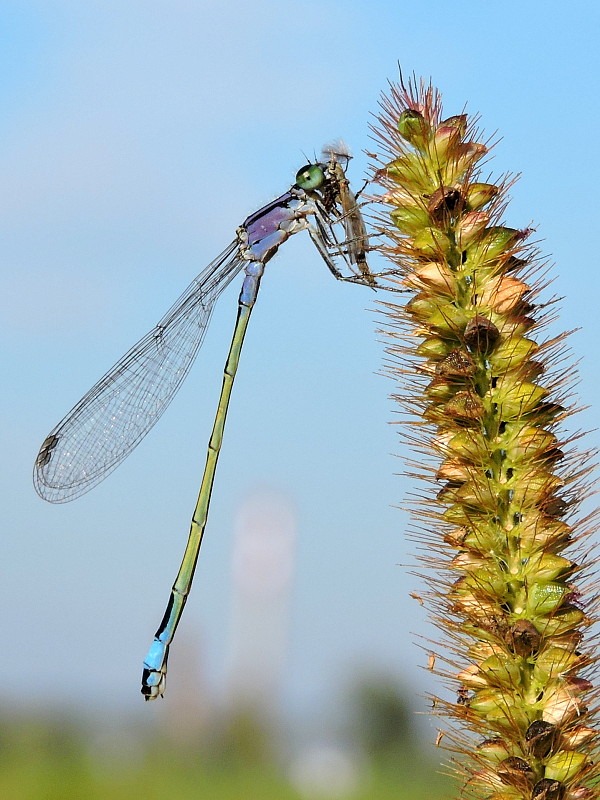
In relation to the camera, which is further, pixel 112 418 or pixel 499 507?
pixel 112 418

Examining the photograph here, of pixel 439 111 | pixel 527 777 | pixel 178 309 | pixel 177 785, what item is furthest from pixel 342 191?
pixel 177 785

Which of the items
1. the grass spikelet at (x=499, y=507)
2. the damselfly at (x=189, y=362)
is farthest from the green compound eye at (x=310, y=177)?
the grass spikelet at (x=499, y=507)

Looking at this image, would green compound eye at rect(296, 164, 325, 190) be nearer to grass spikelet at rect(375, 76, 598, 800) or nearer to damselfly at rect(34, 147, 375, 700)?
damselfly at rect(34, 147, 375, 700)

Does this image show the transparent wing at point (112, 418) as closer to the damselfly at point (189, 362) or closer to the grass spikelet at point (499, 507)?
the damselfly at point (189, 362)

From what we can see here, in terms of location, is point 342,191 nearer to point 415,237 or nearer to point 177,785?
point 415,237

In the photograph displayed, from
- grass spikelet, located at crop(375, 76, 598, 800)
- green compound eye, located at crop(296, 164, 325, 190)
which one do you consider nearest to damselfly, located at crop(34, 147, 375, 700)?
green compound eye, located at crop(296, 164, 325, 190)

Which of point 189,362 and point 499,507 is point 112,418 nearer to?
point 189,362

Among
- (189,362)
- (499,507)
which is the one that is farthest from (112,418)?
(499,507)

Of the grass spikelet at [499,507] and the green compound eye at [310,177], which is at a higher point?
the green compound eye at [310,177]
